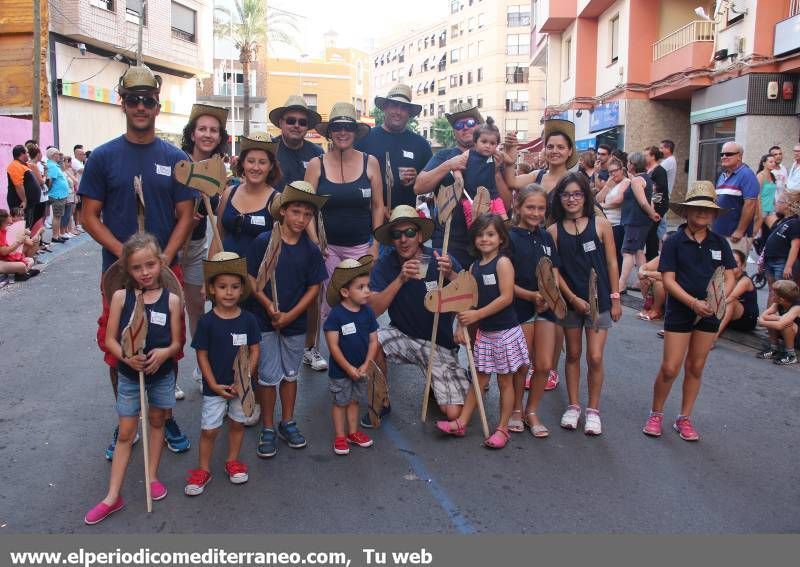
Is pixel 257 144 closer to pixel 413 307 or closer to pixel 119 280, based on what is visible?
pixel 119 280

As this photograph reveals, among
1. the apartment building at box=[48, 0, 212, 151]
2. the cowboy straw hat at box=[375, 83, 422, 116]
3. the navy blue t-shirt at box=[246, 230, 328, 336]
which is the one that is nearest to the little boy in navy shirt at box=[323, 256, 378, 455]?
the navy blue t-shirt at box=[246, 230, 328, 336]

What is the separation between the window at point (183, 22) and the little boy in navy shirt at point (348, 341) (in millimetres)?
28513

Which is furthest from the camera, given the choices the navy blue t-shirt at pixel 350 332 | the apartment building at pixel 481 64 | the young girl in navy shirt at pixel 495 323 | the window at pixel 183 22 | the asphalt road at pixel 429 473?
the apartment building at pixel 481 64

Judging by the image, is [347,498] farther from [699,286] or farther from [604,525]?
[699,286]

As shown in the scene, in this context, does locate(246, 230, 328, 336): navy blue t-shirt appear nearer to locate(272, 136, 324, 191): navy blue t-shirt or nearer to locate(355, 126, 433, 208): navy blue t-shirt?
locate(272, 136, 324, 191): navy blue t-shirt

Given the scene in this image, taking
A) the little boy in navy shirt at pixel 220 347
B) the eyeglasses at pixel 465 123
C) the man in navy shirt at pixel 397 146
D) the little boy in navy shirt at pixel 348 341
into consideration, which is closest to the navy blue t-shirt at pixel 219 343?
the little boy in navy shirt at pixel 220 347

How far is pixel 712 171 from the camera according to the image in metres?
18.0

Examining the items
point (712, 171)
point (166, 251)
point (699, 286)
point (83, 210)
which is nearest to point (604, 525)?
point (699, 286)

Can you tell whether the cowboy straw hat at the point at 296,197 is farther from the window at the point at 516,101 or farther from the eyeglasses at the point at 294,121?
the window at the point at 516,101

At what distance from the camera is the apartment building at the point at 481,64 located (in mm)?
65000

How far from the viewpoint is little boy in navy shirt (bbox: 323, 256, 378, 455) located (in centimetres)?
451

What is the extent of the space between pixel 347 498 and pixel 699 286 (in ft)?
8.70

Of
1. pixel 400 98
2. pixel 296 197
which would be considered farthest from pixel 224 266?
pixel 400 98

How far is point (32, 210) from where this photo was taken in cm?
1266
